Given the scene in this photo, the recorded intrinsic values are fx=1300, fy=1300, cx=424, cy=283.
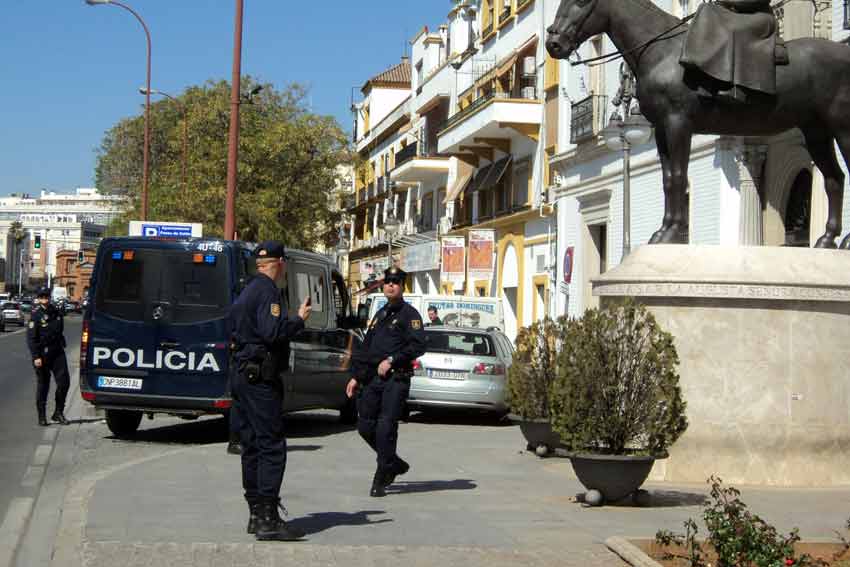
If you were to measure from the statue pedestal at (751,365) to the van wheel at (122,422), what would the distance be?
25.0ft

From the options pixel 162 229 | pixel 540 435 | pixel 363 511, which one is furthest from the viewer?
pixel 162 229

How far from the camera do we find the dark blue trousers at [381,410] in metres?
10.8

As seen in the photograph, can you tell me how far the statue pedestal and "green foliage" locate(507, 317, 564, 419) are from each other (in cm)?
239

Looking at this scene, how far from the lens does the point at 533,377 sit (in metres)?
13.8

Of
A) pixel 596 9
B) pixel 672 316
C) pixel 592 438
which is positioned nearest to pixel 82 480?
pixel 592 438

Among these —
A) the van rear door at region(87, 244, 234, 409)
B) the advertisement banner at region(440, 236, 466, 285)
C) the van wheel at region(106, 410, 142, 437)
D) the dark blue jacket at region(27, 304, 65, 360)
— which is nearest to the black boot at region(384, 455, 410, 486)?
the van rear door at region(87, 244, 234, 409)

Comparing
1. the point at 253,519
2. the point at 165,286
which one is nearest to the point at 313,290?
the point at 165,286

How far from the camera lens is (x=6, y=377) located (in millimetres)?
28688

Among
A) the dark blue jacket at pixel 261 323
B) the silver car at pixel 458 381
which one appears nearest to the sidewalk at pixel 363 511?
the dark blue jacket at pixel 261 323

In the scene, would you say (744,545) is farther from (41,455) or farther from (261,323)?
(41,455)

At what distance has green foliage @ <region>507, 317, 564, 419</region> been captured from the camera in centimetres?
1376

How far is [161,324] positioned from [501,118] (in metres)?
23.2

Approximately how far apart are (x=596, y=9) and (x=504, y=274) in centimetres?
3010

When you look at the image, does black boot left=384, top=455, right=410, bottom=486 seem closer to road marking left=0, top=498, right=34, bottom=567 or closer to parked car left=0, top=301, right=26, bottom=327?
road marking left=0, top=498, right=34, bottom=567
